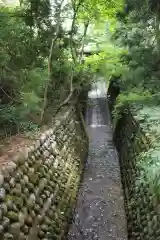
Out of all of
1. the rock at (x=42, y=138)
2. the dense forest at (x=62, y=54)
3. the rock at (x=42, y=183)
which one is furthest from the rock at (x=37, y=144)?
the dense forest at (x=62, y=54)

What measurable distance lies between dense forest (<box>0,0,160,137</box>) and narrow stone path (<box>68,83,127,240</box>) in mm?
2453

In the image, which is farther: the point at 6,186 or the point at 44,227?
the point at 44,227

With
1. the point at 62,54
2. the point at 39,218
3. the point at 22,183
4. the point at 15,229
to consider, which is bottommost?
the point at 39,218

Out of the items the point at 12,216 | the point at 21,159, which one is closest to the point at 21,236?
the point at 12,216

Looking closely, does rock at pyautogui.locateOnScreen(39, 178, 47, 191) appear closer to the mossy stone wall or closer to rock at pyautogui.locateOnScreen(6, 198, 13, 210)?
rock at pyautogui.locateOnScreen(6, 198, 13, 210)

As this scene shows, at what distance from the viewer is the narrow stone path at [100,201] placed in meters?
7.94

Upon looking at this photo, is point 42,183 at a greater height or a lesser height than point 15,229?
lesser

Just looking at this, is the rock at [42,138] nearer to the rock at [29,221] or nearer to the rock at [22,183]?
the rock at [22,183]

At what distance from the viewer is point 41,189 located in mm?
6762

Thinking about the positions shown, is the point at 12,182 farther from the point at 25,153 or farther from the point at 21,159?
the point at 25,153

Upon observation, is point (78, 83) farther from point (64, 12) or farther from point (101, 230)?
point (101, 230)

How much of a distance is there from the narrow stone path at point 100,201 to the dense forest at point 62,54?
2453 millimetres

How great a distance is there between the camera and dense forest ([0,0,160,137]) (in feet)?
29.6

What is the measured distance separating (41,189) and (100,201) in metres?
3.24
